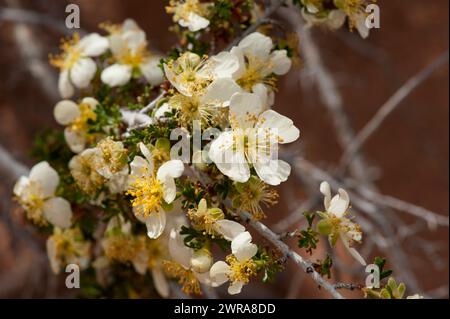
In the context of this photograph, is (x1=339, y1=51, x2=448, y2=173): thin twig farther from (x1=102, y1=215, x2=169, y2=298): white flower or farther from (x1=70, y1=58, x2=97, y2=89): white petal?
(x1=70, y1=58, x2=97, y2=89): white petal

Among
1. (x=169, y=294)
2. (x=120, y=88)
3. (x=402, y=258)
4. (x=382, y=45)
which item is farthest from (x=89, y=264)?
(x=382, y=45)

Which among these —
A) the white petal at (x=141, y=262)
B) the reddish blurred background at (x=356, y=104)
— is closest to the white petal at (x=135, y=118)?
the white petal at (x=141, y=262)

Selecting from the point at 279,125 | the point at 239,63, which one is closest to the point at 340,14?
the point at 239,63

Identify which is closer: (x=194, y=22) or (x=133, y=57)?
(x=194, y=22)

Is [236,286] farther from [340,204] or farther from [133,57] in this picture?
[133,57]

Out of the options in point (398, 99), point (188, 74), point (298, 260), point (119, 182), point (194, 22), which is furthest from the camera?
point (398, 99)

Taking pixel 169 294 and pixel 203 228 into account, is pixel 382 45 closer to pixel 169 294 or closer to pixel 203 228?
pixel 169 294

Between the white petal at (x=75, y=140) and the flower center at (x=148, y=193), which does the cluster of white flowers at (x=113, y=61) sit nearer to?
the white petal at (x=75, y=140)
